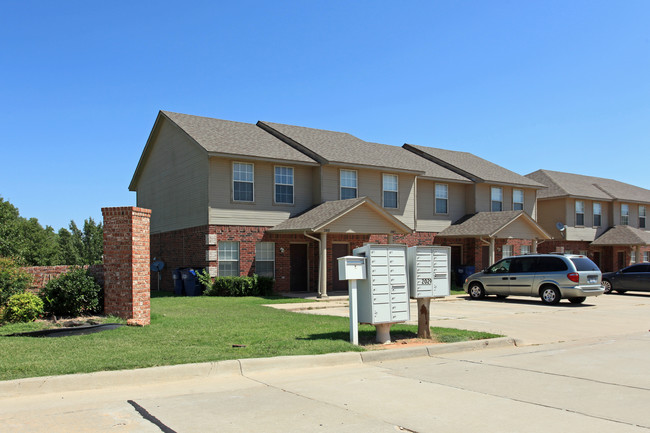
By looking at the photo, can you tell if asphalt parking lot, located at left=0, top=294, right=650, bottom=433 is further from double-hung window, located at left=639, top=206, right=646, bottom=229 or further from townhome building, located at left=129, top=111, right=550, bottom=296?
double-hung window, located at left=639, top=206, right=646, bottom=229

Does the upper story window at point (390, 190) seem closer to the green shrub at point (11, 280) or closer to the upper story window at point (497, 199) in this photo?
the upper story window at point (497, 199)

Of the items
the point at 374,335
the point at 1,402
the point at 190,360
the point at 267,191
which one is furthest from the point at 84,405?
the point at 267,191

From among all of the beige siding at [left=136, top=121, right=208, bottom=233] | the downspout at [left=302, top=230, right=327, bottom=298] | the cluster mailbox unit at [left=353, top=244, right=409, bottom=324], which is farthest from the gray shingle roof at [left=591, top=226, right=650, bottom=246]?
the cluster mailbox unit at [left=353, top=244, right=409, bottom=324]

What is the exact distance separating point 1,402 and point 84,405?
3.40 feet

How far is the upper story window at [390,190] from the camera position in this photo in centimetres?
2733

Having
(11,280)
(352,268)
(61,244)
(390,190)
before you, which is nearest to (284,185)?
(390,190)

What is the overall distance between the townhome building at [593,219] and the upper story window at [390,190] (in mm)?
14125

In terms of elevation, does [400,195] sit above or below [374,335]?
above

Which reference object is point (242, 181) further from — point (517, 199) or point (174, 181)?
point (517, 199)

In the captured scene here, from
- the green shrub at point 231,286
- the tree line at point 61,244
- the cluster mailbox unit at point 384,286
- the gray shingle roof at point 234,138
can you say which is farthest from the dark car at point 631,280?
the tree line at point 61,244

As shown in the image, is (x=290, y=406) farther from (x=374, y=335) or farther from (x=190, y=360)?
(x=374, y=335)

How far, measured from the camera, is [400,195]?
27766 mm

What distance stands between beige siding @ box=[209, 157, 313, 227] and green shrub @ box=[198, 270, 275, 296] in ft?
7.56

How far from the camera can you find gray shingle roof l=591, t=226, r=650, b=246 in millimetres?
36625
